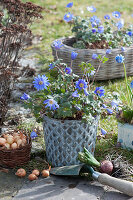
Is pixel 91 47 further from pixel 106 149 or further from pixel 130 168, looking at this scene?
pixel 130 168

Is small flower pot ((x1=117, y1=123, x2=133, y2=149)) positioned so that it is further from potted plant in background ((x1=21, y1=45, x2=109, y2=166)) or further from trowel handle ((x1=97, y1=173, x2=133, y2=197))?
trowel handle ((x1=97, y1=173, x2=133, y2=197))

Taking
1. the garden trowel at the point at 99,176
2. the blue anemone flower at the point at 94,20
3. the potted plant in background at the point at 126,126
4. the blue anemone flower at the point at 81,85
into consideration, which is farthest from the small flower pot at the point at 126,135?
the blue anemone flower at the point at 94,20

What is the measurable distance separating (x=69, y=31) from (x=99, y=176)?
14.4 ft

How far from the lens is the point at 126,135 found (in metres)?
2.83

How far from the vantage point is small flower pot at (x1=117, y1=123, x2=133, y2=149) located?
2.80 metres

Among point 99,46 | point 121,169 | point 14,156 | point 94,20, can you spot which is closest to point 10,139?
point 14,156

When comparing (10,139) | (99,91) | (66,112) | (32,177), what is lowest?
(32,177)

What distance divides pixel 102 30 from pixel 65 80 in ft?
5.99

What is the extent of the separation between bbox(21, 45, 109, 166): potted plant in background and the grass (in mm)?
296

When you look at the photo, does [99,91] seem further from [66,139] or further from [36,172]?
[36,172]

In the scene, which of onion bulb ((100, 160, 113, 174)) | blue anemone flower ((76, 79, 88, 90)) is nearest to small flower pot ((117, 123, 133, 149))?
onion bulb ((100, 160, 113, 174))

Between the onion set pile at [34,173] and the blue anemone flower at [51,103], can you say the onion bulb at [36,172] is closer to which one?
the onion set pile at [34,173]

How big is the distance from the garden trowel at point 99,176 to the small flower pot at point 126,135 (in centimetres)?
53

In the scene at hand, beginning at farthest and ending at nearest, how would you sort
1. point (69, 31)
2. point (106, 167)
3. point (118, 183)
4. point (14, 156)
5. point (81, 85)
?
point (69, 31) → point (14, 156) → point (106, 167) → point (81, 85) → point (118, 183)
